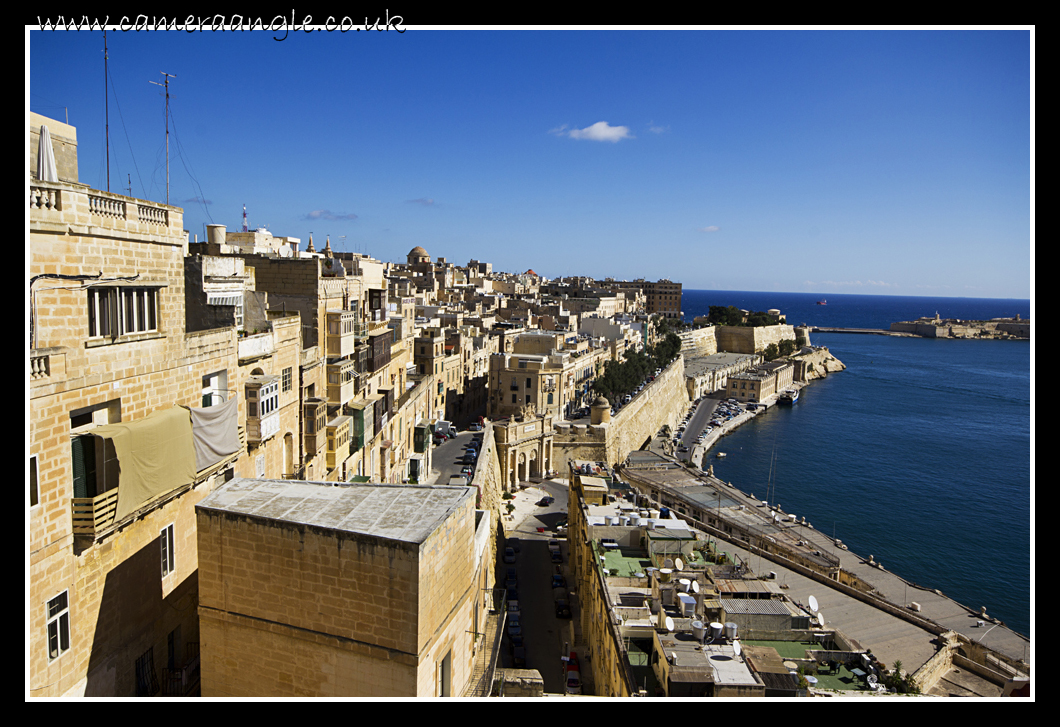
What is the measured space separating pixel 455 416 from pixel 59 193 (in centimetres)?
2802

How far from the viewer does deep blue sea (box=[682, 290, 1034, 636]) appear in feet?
84.1

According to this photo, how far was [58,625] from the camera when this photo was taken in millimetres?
5676

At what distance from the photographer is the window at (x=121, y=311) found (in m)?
6.03

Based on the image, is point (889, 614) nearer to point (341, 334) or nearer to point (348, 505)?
point (341, 334)

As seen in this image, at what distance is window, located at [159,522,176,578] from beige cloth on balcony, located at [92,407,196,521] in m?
0.65

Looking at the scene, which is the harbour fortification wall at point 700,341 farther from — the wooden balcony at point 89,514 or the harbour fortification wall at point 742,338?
the wooden balcony at point 89,514

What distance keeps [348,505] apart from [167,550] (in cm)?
258

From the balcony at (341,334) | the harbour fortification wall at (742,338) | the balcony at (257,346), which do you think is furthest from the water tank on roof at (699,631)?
the harbour fortification wall at (742,338)

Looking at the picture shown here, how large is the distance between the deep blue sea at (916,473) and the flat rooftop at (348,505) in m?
15.4

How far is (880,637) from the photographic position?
47.9 feet

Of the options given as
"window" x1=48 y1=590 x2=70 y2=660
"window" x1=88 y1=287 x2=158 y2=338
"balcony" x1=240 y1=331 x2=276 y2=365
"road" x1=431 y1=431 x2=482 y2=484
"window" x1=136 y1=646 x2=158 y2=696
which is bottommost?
"road" x1=431 y1=431 x2=482 y2=484

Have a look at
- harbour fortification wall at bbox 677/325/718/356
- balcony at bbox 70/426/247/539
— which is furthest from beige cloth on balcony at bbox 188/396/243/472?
harbour fortification wall at bbox 677/325/718/356

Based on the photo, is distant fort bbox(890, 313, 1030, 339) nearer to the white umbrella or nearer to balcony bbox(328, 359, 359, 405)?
balcony bbox(328, 359, 359, 405)
